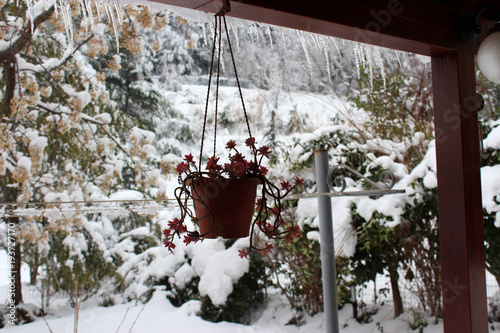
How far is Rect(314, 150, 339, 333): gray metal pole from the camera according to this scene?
156 centimetres

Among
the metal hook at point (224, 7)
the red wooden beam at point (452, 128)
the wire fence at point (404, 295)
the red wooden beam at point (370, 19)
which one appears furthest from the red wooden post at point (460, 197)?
the wire fence at point (404, 295)

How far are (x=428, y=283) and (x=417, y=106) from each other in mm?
1214

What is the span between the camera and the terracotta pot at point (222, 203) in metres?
0.92

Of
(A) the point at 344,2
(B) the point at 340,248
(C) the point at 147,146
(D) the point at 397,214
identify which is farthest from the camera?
(C) the point at 147,146

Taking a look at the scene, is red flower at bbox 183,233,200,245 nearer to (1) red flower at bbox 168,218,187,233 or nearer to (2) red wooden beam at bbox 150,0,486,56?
(1) red flower at bbox 168,218,187,233

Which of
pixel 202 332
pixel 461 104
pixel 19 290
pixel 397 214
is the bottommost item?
pixel 202 332

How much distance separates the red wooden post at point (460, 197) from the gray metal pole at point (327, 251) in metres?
0.39

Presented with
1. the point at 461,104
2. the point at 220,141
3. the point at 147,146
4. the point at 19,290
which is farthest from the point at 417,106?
the point at 19,290

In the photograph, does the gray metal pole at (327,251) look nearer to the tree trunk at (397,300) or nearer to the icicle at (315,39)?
the icicle at (315,39)

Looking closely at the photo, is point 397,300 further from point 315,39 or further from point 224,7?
point 224,7

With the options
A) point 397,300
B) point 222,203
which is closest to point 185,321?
point 397,300

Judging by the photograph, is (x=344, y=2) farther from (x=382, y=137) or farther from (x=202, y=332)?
(x=202, y=332)

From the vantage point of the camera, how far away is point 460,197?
1.36m

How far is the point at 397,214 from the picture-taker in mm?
2092
